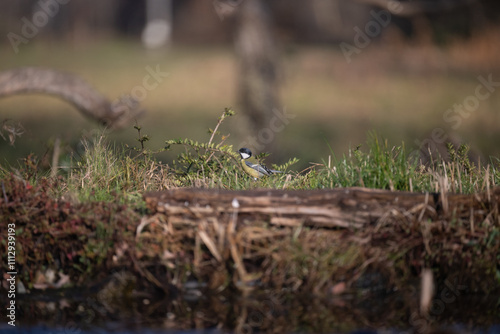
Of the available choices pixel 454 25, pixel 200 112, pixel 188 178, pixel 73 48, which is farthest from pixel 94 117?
pixel 73 48

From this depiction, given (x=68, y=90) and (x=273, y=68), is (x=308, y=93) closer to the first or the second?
(x=273, y=68)

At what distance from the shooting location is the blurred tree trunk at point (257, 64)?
12.3 metres

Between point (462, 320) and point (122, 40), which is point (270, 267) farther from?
point (122, 40)

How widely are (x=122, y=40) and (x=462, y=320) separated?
1275 inches

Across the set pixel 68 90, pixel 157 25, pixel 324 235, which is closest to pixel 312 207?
pixel 324 235

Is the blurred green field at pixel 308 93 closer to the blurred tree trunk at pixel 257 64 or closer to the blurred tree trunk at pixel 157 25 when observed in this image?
the blurred tree trunk at pixel 157 25

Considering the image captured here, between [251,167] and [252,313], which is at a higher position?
[251,167]

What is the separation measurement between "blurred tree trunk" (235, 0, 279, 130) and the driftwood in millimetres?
2765

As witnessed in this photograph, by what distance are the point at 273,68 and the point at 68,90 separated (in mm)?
3621

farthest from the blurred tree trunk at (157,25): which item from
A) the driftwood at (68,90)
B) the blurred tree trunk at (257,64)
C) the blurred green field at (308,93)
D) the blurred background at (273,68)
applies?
the driftwood at (68,90)

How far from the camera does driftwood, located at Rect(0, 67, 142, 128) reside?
1008 cm

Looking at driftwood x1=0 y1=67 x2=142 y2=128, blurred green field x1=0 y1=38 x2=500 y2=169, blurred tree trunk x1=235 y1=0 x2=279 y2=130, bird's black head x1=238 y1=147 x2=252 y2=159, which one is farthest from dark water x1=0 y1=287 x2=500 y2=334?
blurred green field x1=0 y1=38 x2=500 y2=169

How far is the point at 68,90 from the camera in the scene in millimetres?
10477

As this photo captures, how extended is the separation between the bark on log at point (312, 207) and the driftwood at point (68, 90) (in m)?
4.95
